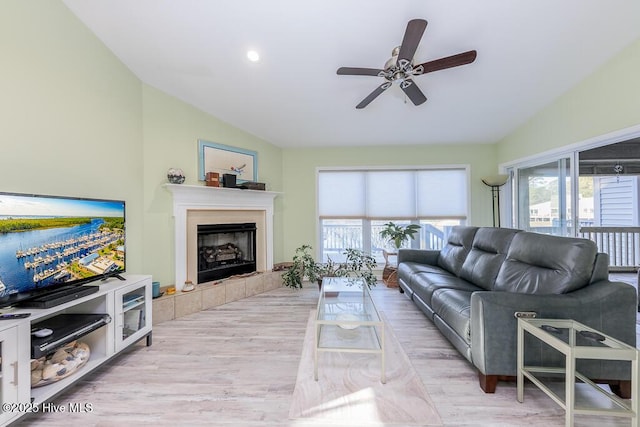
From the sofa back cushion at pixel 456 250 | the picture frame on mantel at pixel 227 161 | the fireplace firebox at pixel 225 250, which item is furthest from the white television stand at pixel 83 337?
the sofa back cushion at pixel 456 250

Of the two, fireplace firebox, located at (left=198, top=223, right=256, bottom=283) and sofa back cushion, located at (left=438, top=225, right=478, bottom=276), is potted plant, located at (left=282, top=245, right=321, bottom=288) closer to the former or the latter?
fireplace firebox, located at (left=198, top=223, right=256, bottom=283)

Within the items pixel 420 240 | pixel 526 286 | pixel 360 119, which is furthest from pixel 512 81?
pixel 420 240

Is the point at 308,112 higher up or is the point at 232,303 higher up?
the point at 308,112

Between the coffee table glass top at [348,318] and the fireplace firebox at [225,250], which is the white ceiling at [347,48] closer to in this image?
the fireplace firebox at [225,250]

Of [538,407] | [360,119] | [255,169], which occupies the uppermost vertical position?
[360,119]

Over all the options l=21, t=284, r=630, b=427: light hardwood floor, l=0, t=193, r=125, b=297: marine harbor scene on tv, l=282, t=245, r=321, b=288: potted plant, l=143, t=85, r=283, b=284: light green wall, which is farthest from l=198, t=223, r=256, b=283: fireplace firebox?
l=0, t=193, r=125, b=297: marine harbor scene on tv

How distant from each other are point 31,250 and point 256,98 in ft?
8.24

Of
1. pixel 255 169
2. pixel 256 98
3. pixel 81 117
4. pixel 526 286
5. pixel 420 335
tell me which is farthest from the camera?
pixel 255 169

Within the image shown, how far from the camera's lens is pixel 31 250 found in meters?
1.62

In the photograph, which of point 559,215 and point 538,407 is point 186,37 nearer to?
point 538,407

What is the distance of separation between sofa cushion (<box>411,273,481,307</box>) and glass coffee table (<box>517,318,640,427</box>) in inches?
35.7

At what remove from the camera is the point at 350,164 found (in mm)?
4598

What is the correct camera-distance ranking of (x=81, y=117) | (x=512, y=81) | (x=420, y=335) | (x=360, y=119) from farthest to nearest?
(x=360, y=119) < (x=512, y=81) < (x=420, y=335) < (x=81, y=117)

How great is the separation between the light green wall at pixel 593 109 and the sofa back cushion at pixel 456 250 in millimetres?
1518
